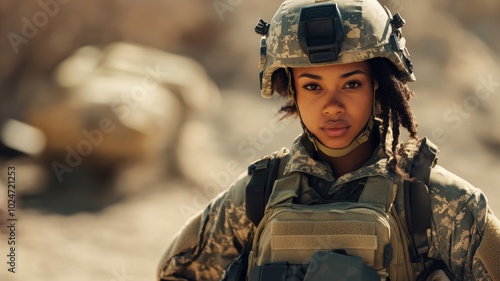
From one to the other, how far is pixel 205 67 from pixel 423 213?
9119 millimetres

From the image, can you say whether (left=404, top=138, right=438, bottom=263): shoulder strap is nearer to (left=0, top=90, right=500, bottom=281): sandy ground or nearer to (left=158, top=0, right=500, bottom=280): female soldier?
(left=158, top=0, right=500, bottom=280): female soldier

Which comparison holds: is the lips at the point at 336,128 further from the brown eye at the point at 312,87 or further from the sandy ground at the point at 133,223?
the sandy ground at the point at 133,223

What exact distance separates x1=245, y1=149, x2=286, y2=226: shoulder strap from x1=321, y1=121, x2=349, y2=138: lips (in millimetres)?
302

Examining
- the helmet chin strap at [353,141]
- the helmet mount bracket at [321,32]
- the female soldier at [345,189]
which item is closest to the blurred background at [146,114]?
the female soldier at [345,189]

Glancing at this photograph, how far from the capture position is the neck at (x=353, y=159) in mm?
3316

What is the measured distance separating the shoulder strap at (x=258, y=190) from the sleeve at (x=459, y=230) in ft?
2.00

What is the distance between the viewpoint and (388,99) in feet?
10.8

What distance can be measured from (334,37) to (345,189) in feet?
1.79

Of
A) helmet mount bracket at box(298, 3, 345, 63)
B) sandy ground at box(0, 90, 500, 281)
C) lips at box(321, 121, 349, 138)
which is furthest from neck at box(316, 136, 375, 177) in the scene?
sandy ground at box(0, 90, 500, 281)

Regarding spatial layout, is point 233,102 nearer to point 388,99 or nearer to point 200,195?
point 200,195

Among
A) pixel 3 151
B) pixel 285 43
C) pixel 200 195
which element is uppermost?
pixel 285 43

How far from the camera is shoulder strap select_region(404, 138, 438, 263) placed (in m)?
3.04

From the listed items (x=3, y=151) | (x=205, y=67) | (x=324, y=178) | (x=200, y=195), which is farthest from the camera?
(x=205, y=67)

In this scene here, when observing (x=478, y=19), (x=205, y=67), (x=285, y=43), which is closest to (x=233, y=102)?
(x=205, y=67)
